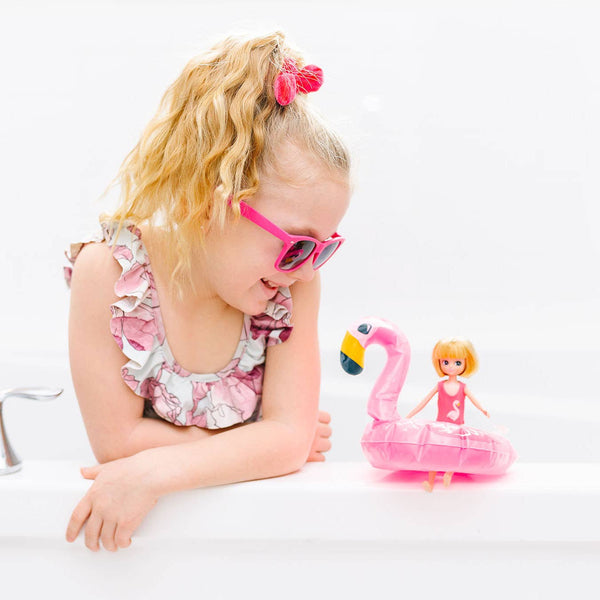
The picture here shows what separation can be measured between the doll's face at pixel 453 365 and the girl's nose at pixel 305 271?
17cm

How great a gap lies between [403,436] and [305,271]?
215mm

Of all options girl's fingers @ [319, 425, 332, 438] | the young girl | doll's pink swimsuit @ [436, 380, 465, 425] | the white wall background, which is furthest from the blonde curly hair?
the white wall background

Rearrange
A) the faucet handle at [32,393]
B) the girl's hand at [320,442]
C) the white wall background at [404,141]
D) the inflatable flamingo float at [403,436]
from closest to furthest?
the inflatable flamingo float at [403,436] < the faucet handle at [32,393] < the girl's hand at [320,442] < the white wall background at [404,141]

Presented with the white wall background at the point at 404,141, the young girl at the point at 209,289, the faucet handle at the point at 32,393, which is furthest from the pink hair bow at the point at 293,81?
the white wall background at the point at 404,141

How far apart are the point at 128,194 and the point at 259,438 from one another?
1.01ft

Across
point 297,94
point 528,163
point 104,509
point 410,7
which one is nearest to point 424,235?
point 528,163

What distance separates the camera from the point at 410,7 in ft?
5.93

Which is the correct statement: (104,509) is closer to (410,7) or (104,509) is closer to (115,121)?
(115,121)

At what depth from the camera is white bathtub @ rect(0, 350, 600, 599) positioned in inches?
33.2

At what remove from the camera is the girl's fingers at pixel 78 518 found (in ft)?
2.75

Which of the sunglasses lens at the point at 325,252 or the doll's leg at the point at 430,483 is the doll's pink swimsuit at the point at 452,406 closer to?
the doll's leg at the point at 430,483

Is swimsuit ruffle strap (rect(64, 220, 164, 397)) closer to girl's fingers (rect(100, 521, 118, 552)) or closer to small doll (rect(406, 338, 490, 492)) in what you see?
girl's fingers (rect(100, 521, 118, 552))

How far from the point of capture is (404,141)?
6.02ft

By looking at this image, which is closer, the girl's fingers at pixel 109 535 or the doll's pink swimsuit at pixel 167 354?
the girl's fingers at pixel 109 535
